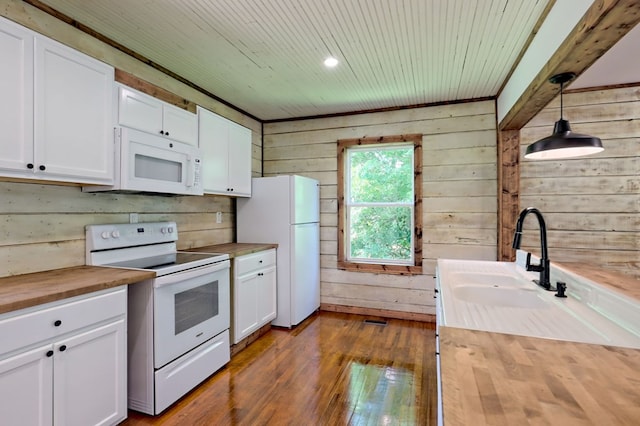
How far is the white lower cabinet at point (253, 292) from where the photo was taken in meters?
2.89

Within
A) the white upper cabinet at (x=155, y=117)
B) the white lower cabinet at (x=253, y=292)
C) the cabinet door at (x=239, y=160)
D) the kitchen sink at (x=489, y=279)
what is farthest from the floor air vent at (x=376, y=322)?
the white upper cabinet at (x=155, y=117)

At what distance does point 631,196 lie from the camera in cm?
300

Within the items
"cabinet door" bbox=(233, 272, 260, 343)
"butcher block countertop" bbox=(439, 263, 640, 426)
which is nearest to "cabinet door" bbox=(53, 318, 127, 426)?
"cabinet door" bbox=(233, 272, 260, 343)

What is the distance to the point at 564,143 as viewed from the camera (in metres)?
1.79

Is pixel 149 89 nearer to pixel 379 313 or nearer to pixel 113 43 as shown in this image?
pixel 113 43

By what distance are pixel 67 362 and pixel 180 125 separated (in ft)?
5.71

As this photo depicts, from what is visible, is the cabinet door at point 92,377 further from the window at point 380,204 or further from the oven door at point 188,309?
the window at point 380,204

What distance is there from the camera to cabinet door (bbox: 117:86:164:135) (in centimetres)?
213

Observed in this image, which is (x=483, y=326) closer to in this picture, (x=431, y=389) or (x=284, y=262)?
(x=431, y=389)

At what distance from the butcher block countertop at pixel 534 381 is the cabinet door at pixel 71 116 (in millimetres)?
2049

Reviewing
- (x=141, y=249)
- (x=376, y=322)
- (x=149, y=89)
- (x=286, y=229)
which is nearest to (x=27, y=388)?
(x=141, y=249)

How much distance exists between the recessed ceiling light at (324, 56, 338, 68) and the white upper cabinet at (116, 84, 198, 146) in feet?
3.86

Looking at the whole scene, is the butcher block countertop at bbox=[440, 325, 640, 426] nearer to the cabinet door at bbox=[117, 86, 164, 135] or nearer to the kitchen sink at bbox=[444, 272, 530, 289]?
the kitchen sink at bbox=[444, 272, 530, 289]

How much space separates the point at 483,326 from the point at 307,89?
276 centimetres
